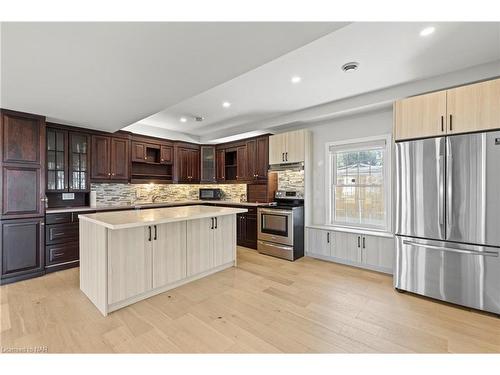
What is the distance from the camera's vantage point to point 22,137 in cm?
329

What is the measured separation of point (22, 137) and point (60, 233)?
1505 mm

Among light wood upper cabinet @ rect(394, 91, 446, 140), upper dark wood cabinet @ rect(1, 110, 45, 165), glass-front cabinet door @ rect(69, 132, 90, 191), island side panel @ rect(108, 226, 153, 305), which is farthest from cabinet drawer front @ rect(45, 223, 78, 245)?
light wood upper cabinet @ rect(394, 91, 446, 140)

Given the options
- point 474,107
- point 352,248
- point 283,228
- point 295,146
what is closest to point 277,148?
point 295,146

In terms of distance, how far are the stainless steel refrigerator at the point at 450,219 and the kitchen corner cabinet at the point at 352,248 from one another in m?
0.58

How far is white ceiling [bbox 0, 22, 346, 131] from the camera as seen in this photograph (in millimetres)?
1571

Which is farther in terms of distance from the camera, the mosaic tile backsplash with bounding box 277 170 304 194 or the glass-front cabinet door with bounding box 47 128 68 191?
the mosaic tile backsplash with bounding box 277 170 304 194

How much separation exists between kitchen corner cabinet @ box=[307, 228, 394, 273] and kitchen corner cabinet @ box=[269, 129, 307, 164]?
1.43 metres

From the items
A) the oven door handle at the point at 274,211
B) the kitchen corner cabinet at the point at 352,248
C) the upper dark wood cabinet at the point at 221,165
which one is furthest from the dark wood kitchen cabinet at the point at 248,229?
the upper dark wood cabinet at the point at 221,165

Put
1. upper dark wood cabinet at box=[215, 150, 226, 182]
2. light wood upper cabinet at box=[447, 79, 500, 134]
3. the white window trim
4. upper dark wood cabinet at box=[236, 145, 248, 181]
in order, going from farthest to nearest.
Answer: upper dark wood cabinet at box=[215, 150, 226, 182] < upper dark wood cabinet at box=[236, 145, 248, 181] < the white window trim < light wood upper cabinet at box=[447, 79, 500, 134]

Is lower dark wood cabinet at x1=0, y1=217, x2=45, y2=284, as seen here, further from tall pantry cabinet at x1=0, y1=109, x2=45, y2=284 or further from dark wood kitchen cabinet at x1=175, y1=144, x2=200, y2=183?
dark wood kitchen cabinet at x1=175, y1=144, x2=200, y2=183

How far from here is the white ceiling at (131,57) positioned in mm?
1571

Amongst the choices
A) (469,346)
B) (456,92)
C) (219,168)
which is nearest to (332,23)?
(456,92)

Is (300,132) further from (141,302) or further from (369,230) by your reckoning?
(141,302)

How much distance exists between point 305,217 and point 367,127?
192 centimetres
